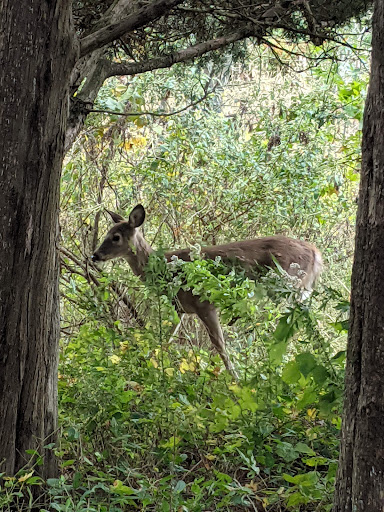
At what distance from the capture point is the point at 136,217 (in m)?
7.16

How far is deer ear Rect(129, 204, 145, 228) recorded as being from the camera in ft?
23.1

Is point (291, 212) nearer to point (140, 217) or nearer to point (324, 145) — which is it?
point (324, 145)

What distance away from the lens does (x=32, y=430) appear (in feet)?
10.3

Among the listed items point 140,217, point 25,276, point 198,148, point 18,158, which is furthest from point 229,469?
point 198,148

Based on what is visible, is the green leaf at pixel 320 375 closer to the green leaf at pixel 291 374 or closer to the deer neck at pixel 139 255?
the green leaf at pixel 291 374

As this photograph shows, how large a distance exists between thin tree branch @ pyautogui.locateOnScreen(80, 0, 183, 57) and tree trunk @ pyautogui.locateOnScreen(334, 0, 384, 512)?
1157 mm

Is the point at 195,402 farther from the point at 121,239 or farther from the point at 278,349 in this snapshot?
the point at 121,239

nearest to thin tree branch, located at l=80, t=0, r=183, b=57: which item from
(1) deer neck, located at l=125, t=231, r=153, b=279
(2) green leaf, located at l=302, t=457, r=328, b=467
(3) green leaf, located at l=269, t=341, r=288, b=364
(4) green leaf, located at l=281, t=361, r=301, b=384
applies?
(3) green leaf, located at l=269, t=341, r=288, b=364

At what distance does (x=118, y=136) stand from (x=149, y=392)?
5480mm

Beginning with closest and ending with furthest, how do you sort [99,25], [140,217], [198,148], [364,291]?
1. [364,291]
2. [99,25]
3. [140,217]
4. [198,148]

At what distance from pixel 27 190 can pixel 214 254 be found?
4.03 metres

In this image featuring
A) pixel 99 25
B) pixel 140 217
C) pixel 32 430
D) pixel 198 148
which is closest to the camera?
pixel 32 430

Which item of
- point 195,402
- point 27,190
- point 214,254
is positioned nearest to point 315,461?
point 195,402

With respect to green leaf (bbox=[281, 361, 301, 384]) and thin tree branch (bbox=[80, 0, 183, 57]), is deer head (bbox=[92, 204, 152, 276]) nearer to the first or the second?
thin tree branch (bbox=[80, 0, 183, 57])
